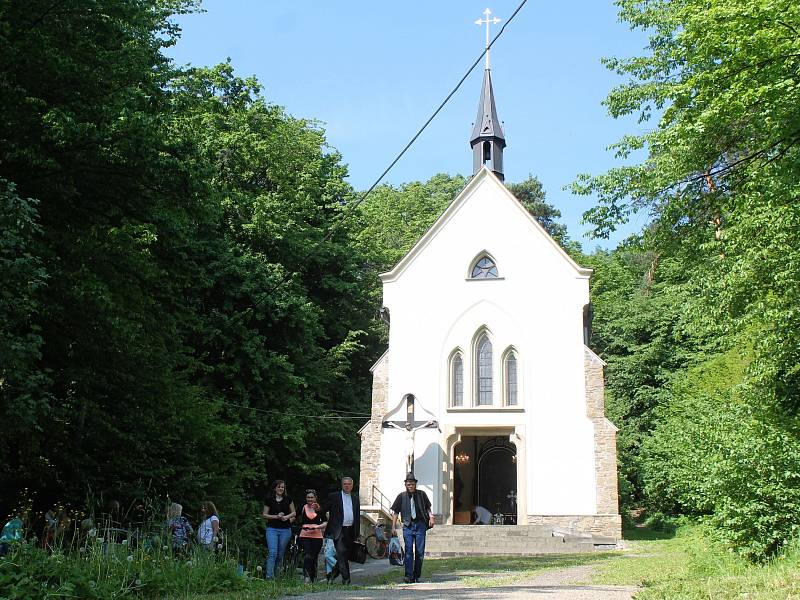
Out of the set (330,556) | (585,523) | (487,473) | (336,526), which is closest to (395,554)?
(330,556)

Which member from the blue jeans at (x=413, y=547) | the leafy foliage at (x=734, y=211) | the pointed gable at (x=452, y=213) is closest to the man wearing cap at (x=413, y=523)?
the blue jeans at (x=413, y=547)

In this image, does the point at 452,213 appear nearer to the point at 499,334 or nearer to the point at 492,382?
the point at 499,334

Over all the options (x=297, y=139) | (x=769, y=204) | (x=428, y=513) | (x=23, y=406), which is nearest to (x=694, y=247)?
(x=769, y=204)

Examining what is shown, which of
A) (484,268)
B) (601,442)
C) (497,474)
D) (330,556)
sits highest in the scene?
(484,268)

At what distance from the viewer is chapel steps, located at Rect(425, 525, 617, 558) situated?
858 inches

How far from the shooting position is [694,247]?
16281 mm

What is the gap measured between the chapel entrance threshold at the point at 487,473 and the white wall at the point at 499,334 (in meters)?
2.30

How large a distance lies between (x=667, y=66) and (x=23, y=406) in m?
14.3

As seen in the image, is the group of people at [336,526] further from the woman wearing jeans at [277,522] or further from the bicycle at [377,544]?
the bicycle at [377,544]

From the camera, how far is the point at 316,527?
11.5 meters

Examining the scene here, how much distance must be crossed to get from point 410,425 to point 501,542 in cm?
443

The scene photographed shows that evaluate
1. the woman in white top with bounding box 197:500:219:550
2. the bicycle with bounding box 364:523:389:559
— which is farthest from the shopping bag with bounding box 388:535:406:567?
the woman in white top with bounding box 197:500:219:550

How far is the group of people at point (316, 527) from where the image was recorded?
1131 cm

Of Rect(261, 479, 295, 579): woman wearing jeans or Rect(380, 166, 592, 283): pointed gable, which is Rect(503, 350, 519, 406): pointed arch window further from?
Rect(261, 479, 295, 579): woman wearing jeans
